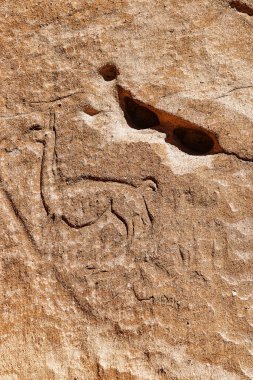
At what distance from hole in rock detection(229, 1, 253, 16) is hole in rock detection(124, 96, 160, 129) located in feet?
1.30

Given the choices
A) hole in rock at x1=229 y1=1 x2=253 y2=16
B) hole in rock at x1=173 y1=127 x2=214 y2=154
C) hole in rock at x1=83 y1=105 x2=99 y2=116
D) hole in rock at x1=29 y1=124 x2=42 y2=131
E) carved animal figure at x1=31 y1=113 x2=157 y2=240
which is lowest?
carved animal figure at x1=31 y1=113 x2=157 y2=240

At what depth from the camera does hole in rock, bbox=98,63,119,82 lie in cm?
177

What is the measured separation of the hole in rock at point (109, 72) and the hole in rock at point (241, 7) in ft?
1.30

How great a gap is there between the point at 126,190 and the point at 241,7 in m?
Result: 0.64

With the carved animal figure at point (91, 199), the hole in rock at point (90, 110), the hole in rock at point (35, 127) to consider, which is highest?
the hole in rock at point (90, 110)

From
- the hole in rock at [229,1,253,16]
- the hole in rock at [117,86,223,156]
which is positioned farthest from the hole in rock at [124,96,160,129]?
the hole in rock at [229,1,253,16]

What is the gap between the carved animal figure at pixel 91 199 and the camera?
5.62 feet

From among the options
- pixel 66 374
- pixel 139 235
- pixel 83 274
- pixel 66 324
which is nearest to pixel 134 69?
pixel 139 235

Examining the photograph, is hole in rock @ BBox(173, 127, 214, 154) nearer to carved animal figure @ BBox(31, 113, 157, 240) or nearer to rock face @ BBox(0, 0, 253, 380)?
rock face @ BBox(0, 0, 253, 380)

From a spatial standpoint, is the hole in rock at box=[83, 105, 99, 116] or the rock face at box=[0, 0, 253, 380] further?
the hole in rock at box=[83, 105, 99, 116]

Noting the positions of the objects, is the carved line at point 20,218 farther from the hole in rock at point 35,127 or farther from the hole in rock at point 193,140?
the hole in rock at point 193,140

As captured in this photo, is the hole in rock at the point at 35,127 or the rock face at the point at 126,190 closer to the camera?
the rock face at the point at 126,190

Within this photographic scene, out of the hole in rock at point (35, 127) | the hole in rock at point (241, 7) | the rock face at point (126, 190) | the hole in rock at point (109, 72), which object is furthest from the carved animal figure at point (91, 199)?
the hole in rock at point (241, 7)

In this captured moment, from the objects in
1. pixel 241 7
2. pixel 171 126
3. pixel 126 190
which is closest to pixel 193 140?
pixel 171 126
